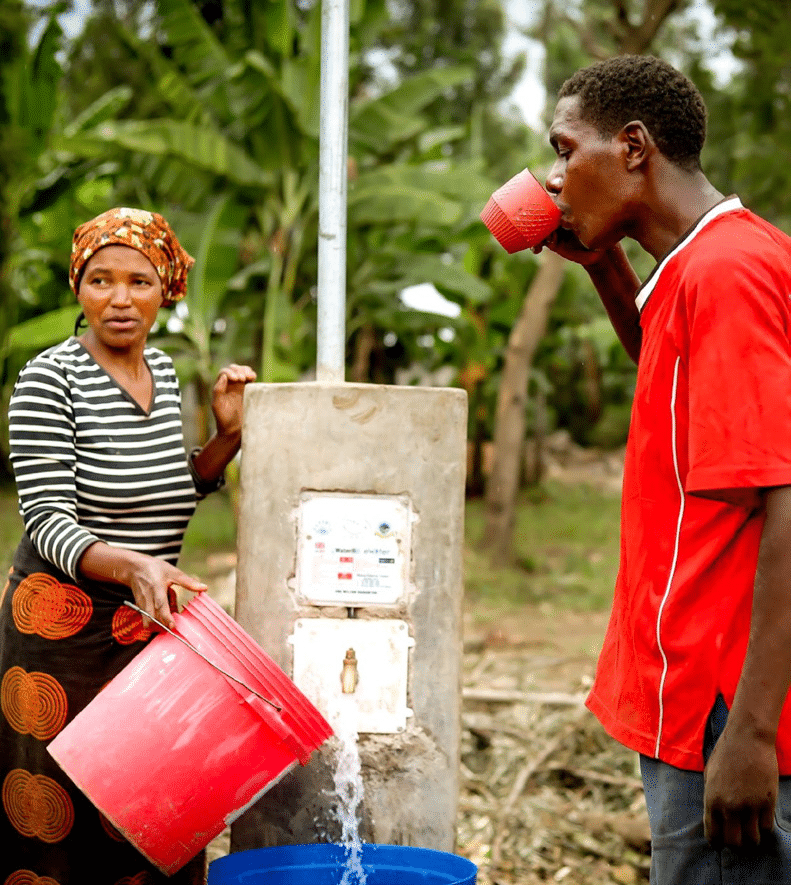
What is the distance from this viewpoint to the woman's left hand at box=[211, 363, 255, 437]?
2406mm

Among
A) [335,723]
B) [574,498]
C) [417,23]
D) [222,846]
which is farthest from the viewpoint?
[574,498]

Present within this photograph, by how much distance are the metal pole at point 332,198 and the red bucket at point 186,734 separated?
75 cm

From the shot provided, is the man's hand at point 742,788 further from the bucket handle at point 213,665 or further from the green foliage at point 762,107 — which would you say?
the green foliage at point 762,107

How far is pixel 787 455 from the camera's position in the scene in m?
1.39

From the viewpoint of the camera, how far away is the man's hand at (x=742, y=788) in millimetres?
1383

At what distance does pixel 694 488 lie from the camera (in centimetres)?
143

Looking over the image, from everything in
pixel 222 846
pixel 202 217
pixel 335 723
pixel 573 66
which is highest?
pixel 573 66

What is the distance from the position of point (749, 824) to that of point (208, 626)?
970 millimetres

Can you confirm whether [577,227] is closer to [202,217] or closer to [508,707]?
[508,707]

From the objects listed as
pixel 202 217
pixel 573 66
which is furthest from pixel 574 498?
pixel 202 217

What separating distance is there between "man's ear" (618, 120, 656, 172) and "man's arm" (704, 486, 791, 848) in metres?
0.58

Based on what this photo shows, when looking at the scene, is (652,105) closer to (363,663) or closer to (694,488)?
(694,488)

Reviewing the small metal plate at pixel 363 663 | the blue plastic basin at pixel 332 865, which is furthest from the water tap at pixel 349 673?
the blue plastic basin at pixel 332 865

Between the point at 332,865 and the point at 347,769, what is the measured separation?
0.24 metres
